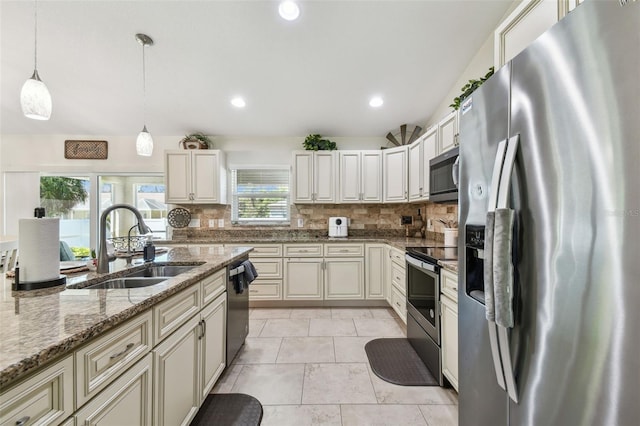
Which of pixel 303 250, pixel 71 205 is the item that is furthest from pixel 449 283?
pixel 71 205

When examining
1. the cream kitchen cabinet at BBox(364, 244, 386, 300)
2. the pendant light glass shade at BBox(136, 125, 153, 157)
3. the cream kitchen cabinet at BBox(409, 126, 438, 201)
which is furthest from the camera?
the cream kitchen cabinet at BBox(364, 244, 386, 300)

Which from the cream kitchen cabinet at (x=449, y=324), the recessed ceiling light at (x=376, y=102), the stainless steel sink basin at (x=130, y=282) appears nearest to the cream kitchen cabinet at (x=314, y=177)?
the recessed ceiling light at (x=376, y=102)

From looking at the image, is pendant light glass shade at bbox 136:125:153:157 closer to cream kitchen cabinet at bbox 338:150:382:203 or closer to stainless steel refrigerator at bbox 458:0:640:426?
cream kitchen cabinet at bbox 338:150:382:203

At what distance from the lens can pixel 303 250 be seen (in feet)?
11.7

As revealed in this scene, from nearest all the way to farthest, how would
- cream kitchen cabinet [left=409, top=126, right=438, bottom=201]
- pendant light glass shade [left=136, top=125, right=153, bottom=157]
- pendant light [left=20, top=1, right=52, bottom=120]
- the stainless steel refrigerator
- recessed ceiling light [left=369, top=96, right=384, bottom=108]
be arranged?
1. the stainless steel refrigerator
2. pendant light [left=20, top=1, right=52, bottom=120]
3. pendant light glass shade [left=136, top=125, right=153, bottom=157]
4. cream kitchen cabinet [left=409, top=126, right=438, bottom=201]
5. recessed ceiling light [left=369, top=96, right=384, bottom=108]

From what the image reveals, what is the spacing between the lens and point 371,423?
5.23 feet

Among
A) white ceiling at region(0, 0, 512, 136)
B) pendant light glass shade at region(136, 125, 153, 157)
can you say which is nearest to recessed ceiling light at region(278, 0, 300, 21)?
white ceiling at region(0, 0, 512, 136)

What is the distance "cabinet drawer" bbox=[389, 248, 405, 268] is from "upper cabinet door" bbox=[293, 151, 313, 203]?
1.37 meters

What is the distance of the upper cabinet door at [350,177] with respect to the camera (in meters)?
3.82

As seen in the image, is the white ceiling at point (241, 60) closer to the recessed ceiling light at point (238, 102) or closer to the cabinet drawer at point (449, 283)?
the recessed ceiling light at point (238, 102)

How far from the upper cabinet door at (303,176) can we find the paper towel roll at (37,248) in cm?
283

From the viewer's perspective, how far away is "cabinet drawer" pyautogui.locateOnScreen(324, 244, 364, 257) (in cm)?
358

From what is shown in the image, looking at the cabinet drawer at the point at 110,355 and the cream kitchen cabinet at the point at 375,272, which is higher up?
the cabinet drawer at the point at 110,355

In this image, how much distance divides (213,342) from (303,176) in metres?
2.55
